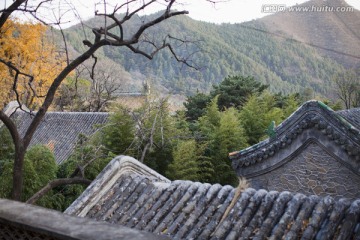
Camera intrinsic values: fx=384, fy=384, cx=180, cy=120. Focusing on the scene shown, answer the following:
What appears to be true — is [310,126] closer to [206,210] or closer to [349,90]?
[206,210]

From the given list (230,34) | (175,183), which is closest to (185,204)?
(175,183)

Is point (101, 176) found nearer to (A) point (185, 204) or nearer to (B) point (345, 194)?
(A) point (185, 204)

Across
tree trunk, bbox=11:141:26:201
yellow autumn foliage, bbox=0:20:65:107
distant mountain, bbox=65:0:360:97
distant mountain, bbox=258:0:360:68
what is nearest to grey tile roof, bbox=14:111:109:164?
yellow autumn foliage, bbox=0:20:65:107

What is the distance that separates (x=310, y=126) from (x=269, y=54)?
55.8 m

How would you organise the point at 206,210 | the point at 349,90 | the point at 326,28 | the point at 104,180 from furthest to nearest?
the point at 326,28 < the point at 349,90 < the point at 104,180 < the point at 206,210

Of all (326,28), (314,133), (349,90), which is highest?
(326,28)

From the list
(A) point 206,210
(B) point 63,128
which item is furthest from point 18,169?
(B) point 63,128

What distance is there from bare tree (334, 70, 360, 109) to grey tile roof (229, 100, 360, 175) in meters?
26.4

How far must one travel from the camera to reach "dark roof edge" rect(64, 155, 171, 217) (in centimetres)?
482

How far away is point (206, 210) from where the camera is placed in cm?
438

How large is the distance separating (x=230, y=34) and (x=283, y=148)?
60.0 metres

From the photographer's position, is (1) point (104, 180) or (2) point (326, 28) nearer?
(1) point (104, 180)

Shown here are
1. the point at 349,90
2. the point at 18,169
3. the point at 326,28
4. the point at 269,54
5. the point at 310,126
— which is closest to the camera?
the point at 18,169

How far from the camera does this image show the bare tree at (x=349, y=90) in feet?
106
